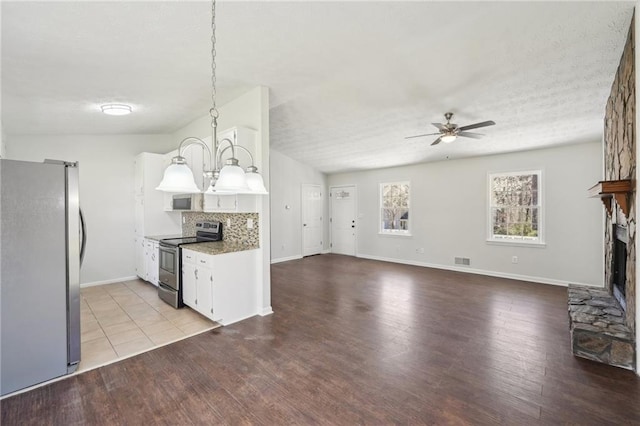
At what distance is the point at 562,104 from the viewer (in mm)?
3660

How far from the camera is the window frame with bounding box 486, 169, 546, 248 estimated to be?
5227 mm

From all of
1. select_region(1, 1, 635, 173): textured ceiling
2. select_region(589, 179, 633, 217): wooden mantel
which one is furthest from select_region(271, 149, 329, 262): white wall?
select_region(589, 179, 633, 217): wooden mantel

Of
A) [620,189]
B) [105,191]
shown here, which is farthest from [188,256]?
[620,189]

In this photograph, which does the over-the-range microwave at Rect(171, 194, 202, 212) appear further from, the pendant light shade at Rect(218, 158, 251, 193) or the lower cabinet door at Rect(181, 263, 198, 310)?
the pendant light shade at Rect(218, 158, 251, 193)

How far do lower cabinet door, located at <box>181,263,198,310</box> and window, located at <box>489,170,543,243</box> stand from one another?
5.42m

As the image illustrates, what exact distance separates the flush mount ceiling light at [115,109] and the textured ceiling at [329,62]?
0.13m

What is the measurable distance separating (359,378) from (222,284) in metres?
1.80

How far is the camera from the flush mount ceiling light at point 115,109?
3613 mm

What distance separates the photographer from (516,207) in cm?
552

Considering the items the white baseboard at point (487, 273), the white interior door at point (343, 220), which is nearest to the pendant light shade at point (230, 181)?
the white baseboard at point (487, 273)

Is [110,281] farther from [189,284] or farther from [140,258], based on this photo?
[189,284]

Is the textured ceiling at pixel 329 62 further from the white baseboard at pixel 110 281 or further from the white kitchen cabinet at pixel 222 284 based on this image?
the white baseboard at pixel 110 281

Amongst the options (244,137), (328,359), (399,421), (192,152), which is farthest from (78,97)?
(399,421)

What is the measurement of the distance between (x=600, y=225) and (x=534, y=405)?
14.0 feet
